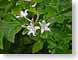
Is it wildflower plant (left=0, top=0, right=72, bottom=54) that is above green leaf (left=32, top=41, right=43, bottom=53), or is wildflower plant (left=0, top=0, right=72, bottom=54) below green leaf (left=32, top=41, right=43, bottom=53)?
above

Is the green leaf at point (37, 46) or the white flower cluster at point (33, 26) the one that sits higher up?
the white flower cluster at point (33, 26)

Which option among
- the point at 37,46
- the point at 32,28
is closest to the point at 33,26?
the point at 32,28

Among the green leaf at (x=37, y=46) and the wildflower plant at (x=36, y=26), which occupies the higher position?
the wildflower plant at (x=36, y=26)

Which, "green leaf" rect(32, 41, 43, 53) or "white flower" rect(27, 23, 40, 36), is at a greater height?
"white flower" rect(27, 23, 40, 36)

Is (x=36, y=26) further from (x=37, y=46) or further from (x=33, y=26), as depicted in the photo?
(x=37, y=46)

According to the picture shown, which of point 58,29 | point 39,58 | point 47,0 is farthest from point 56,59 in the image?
point 47,0

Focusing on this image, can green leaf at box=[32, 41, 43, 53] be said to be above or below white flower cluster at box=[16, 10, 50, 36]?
below

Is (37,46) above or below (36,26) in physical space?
below

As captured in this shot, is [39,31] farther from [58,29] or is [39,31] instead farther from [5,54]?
[5,54]
